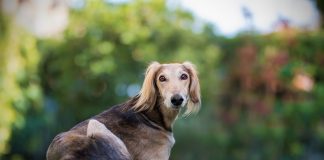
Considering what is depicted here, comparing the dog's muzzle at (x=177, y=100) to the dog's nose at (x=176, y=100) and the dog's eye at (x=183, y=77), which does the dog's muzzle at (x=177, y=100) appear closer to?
the dog's nose at (x=176, y=100)

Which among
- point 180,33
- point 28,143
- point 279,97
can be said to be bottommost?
point 28,143

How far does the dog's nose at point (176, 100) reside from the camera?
259 inches

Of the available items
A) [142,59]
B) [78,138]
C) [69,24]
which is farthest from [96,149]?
[69,24]

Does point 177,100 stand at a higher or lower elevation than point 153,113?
higher

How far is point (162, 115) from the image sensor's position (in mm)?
6934

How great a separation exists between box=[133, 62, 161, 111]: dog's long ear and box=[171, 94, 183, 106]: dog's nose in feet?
0.74

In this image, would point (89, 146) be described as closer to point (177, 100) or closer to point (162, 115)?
point (177, 100)

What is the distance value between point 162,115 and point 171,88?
348 mm

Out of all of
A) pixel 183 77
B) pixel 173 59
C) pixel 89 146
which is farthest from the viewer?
pixel 173 59

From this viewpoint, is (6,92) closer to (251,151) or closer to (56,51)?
(56,51)

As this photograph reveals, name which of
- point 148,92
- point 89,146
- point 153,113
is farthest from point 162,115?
point 89,146

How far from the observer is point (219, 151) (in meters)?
18.3

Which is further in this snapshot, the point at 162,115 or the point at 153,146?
the point at 162,115

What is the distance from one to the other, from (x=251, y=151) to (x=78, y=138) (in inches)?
503
